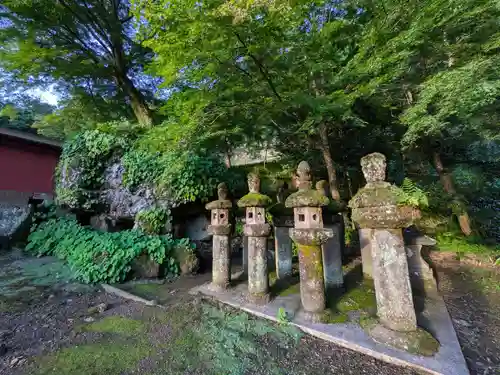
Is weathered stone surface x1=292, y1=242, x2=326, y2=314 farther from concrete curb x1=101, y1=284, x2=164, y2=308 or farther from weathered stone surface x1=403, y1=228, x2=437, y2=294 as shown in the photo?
concrete curb x1=101, y1=284, x2=164, y2=308

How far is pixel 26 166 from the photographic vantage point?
977 cm

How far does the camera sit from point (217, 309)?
11.5 feet

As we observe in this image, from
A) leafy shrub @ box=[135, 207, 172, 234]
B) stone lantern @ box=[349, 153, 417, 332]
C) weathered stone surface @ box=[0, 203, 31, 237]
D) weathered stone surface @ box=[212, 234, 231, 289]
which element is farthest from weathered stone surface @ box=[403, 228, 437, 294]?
weathered stone surface @ box=[0, 203, 31, 237]

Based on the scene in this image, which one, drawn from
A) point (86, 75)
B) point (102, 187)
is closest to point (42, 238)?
point (102, 187)

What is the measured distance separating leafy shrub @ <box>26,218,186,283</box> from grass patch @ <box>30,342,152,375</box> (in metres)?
2.58

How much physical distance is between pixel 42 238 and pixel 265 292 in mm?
8063

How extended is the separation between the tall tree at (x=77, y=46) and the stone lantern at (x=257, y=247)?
6.58m

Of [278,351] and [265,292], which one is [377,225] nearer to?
[278,351]

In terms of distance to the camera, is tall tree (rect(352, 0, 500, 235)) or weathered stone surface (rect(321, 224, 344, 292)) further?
weathered stone surface (rect(321, 224, 344, 292))

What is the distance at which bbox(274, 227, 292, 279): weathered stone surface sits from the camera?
4.59 m

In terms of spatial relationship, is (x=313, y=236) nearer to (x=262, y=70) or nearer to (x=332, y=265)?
(x=332, y=265)

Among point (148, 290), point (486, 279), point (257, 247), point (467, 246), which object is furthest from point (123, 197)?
point (467, 246)

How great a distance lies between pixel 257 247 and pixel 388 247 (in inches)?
72.1

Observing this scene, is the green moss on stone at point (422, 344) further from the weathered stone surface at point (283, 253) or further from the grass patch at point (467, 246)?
the grass patch at point (467, 246)
